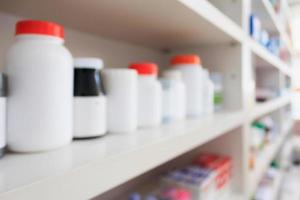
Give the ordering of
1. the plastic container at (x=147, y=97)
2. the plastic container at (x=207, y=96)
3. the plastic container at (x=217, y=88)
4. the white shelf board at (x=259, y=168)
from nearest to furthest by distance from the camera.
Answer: the plastic container at (x=147, y=97) → the plastic container at (x=207, y=96) → the plastic container at (x=217, y=88) → the white shelf board at (x=259, y=168)

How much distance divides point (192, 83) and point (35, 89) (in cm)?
48

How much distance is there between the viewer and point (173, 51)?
0.95 m

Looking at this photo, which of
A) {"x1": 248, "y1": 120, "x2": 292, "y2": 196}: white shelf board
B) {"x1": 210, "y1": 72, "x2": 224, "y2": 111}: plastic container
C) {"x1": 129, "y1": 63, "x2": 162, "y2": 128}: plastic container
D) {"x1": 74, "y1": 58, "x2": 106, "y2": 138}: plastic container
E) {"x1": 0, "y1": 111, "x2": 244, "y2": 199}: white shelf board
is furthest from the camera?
{"x1": 248, "y1": 120, "x2": 292, "y2": 196}: white shelf board

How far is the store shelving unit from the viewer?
237 millimetres

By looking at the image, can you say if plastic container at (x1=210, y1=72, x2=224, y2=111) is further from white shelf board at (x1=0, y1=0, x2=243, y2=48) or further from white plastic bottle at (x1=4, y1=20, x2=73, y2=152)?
white plastic bottle at (x1=4, y1=20, x2=73, y2=152)

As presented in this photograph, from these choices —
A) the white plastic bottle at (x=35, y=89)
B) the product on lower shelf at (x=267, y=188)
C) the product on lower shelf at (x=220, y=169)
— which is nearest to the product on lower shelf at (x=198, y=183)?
the product on lower shelf at (x=220, y=169)

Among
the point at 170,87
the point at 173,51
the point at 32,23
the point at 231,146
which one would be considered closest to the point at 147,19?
the point at 170,87

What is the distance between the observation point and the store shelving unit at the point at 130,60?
237 mm

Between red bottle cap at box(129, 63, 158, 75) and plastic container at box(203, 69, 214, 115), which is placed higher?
red bottle cap at box(129, 63, 158, 75)

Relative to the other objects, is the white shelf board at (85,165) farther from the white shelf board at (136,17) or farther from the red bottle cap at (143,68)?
the white shelf board at (136,17)

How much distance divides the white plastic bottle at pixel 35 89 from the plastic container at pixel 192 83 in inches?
17.4

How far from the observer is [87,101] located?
339mm

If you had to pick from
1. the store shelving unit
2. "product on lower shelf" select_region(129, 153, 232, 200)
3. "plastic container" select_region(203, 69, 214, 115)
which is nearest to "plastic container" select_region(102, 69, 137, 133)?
the store shelving unit

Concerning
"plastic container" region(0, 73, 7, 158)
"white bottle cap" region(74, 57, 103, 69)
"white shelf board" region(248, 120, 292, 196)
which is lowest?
"white shelf board" region(248, 120, 292, 196)
